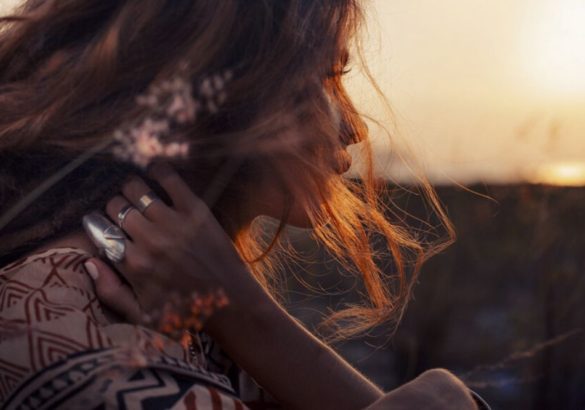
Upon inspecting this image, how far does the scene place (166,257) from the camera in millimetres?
1489

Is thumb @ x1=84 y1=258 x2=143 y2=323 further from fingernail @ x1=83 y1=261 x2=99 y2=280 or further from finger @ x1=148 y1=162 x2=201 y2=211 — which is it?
finger @ x1=148 y1=162 x2=201 y2=211

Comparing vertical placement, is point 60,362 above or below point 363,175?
above

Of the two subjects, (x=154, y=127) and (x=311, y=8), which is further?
(x=311, y=8)

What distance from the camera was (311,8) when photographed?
5.32 feet

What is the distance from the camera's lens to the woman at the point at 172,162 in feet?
Result: 4.71

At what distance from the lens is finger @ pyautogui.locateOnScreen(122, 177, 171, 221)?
149 centimetres

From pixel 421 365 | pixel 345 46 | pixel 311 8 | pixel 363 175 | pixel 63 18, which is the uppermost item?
pixel 63 18

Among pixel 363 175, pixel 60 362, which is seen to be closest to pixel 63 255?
pixel 60 362

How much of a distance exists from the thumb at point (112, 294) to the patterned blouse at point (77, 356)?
2 cm

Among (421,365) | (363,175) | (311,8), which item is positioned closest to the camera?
(311,8)

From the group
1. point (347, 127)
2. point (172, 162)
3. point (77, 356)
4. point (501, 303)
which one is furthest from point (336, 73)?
point (501, 303)

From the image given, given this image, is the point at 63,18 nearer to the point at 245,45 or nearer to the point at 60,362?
the point at 245,45

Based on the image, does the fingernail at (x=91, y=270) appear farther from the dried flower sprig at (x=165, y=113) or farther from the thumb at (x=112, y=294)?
the dried flower sprig at (x=165, y=113)

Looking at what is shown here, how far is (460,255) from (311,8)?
2.60 meters
